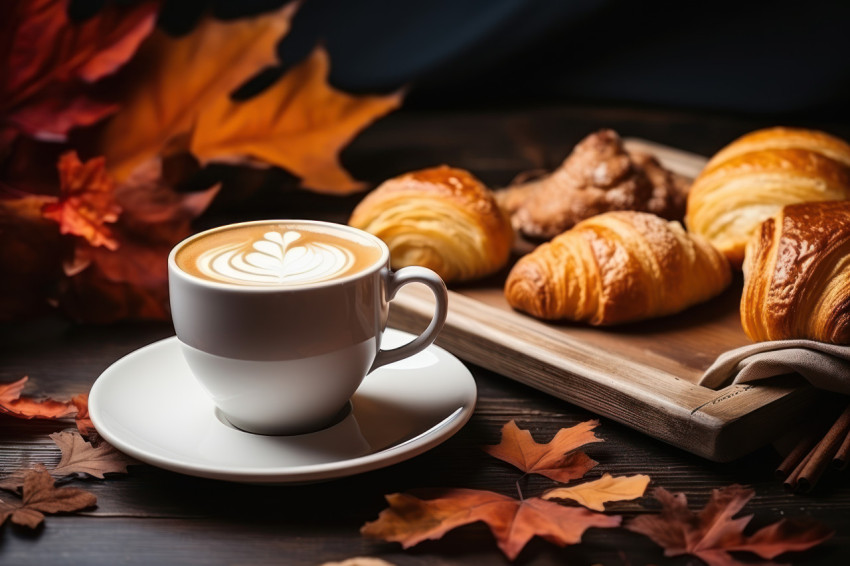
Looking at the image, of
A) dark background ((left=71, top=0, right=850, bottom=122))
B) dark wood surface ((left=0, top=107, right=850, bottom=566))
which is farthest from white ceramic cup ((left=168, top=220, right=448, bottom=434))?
dark background ((left=71, top=0, right=850, bottom=122))

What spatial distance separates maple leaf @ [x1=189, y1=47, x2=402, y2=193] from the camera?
91.8 inches

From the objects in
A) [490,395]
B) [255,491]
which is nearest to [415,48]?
[490,395]

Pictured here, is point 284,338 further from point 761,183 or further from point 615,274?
point 761,183

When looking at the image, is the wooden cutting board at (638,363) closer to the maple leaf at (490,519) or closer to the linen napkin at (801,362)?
the linen napkin at (801,362)

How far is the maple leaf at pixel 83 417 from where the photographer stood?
151cm

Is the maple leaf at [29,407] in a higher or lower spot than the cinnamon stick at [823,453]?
lower

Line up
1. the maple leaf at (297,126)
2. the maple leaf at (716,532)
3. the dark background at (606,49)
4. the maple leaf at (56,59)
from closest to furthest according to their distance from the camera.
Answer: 1. the maple leaf at (716,532)
2. the maple leaf at (56,59)
3. the maple leaf at (297,126)
4. the dark background at (606,49)

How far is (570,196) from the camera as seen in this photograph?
2232mm

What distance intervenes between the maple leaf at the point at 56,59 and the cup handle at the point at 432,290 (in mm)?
912

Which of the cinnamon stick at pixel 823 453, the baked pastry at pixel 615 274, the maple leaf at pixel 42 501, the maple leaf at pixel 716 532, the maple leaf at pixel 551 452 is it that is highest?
the baked pastry at pixel 615 274

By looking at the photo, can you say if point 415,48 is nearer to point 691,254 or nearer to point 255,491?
point 691,254

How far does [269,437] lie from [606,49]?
2480mm

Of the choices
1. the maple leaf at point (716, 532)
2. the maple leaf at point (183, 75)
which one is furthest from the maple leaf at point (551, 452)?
the maple leaf at point (183, 75)

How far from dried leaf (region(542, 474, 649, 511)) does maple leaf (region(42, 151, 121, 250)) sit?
98cm
